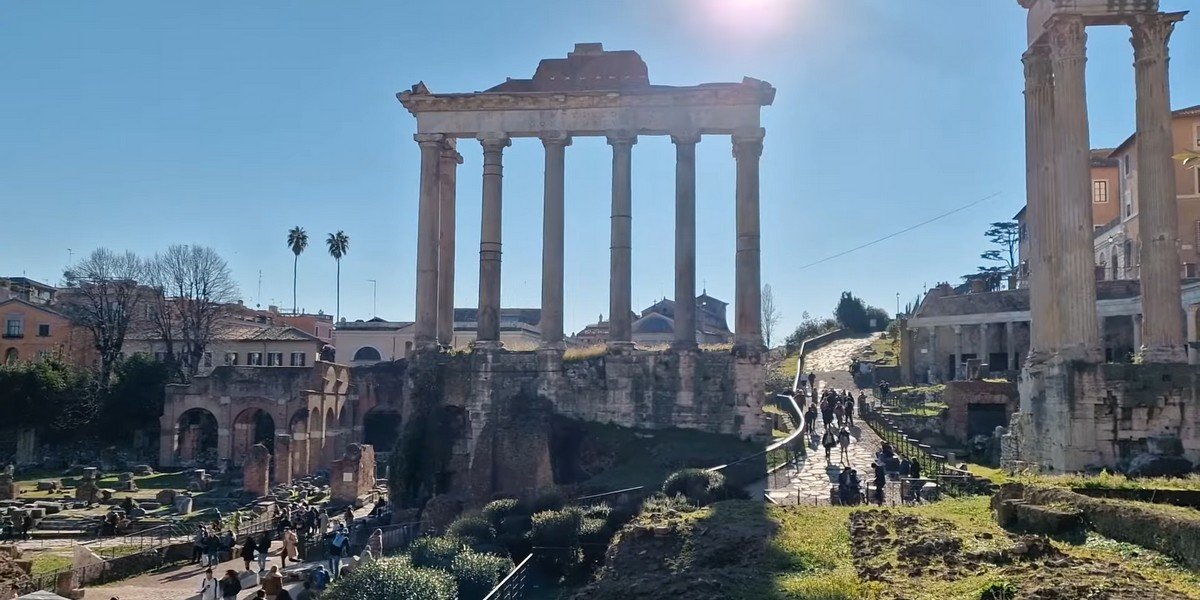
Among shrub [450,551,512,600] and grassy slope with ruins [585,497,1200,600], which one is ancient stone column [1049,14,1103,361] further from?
shrub [450,551,512,600]

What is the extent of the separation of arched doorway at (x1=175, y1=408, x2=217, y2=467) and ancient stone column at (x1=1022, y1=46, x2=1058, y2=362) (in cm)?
3951

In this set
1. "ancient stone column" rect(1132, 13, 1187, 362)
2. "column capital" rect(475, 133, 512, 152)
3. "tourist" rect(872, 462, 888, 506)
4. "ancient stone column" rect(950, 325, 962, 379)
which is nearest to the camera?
"tourist" rect(872, 462, 888, 506)

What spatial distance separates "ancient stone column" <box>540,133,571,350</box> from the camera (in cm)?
3186

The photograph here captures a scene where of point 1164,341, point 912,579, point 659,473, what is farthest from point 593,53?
point 912,579

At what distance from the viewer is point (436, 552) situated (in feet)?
62.8

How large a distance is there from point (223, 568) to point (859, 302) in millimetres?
59384

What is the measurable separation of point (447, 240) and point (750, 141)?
10.9 m

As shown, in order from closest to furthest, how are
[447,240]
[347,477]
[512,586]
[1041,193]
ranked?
[512,586] < [1041,193] < [447,240] < [347,477]

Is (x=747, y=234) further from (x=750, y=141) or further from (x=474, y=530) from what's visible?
(x=474, y=530)

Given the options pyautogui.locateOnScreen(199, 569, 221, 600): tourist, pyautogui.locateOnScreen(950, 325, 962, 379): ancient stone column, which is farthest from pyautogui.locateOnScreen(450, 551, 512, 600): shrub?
pyautogui.locateOnScreen(950, 325, 962, 379): ancient stone column

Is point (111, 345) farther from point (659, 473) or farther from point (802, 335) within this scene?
point (802, 335)

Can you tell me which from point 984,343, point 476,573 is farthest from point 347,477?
point 984,343

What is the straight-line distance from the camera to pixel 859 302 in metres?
76.3

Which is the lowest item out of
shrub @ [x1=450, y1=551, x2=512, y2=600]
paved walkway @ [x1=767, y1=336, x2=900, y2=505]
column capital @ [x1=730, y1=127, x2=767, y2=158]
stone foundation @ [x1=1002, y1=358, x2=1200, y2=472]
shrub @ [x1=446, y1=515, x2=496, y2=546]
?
shrub @ [x1=450, y1=551, x2=512, y2=600]
